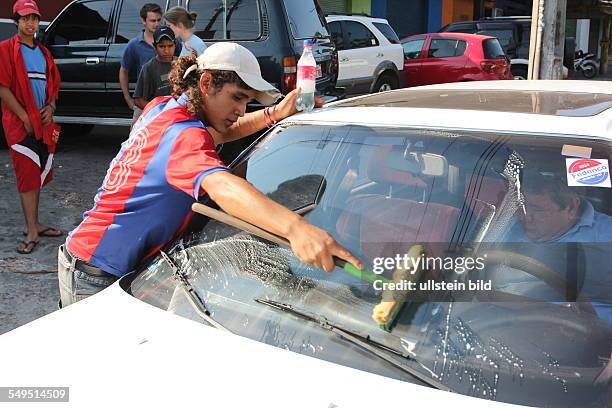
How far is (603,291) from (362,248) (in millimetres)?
702

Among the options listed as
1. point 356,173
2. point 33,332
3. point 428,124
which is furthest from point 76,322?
point 428,124

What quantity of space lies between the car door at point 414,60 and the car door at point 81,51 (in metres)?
6.45

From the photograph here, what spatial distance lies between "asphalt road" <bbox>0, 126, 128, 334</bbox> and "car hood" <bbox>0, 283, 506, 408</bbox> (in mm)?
2119

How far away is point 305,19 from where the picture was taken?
24.3ft

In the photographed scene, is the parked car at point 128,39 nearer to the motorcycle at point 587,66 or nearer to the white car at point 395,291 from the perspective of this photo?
the white car at point 395,291

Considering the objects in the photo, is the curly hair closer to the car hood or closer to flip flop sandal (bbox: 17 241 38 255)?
the car hood

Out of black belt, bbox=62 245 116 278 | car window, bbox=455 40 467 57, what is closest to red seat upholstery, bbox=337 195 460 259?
black belt, bbox=62 245 116 278

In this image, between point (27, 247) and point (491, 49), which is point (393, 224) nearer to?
point (27, 247)

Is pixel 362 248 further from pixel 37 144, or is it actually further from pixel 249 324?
pixel 37 144

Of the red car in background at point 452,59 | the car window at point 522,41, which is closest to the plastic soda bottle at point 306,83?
the red car in background at point 452,59

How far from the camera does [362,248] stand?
220 cm

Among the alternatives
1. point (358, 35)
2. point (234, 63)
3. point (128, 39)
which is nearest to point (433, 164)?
A: point (234, 63)

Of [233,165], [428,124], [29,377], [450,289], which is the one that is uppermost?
[428,124]

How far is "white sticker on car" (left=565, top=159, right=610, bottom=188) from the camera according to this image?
194 cm
